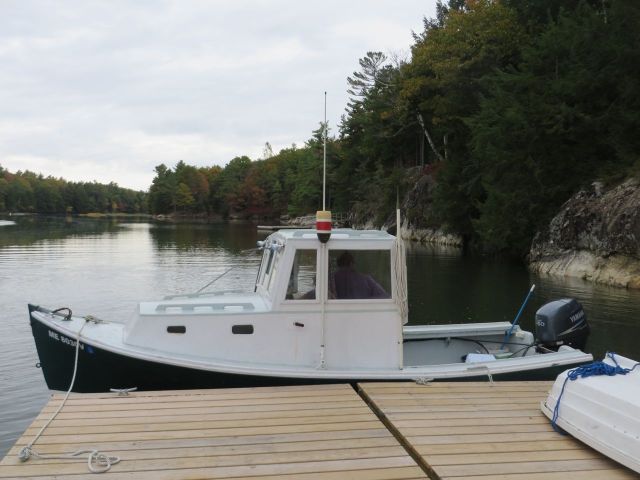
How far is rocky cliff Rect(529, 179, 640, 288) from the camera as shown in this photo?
907 inches

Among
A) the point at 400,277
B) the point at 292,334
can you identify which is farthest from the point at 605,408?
the point at 292,334

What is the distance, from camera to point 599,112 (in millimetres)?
27766

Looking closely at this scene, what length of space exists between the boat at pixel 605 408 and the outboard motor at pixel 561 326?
8.73 ft

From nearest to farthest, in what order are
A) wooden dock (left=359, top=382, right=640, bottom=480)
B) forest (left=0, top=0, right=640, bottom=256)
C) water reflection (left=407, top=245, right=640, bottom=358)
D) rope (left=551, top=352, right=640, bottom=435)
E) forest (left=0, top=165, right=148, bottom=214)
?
wooden dock (left=359, top=382, right=640, bottom=480) < rope (left=551, top=352, right=640, bottom=435) < water reflection (left=407, top=245, right=640, bottom=358) < forest (left=0, top=0, right=640, bottom=256) < forest (left=0, top=165, right=148, bottom=214)

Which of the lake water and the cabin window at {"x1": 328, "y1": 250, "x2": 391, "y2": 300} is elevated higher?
the cabin window at {"x1": 328, "y1": 250, "x2": 391, "y2": 300}

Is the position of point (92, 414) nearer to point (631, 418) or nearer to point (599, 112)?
point (631, 418)

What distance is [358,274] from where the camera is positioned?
7.17 m

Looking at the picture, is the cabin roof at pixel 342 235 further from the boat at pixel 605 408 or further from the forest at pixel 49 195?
the forest at pixel 49 195

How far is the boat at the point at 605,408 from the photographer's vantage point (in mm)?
4750

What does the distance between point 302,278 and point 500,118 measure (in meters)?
26.5

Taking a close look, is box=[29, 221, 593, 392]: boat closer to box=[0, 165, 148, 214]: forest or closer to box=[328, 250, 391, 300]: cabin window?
box=[328, 250, 391, 300]: cabin window

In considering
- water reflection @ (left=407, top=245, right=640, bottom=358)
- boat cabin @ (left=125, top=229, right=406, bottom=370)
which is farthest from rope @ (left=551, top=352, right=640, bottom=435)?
water reflection @ (left=407, top=245, right=640, bottom=358)

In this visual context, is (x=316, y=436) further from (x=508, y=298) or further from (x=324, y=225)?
(x=508, y=298)

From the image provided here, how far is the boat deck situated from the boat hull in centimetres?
31
